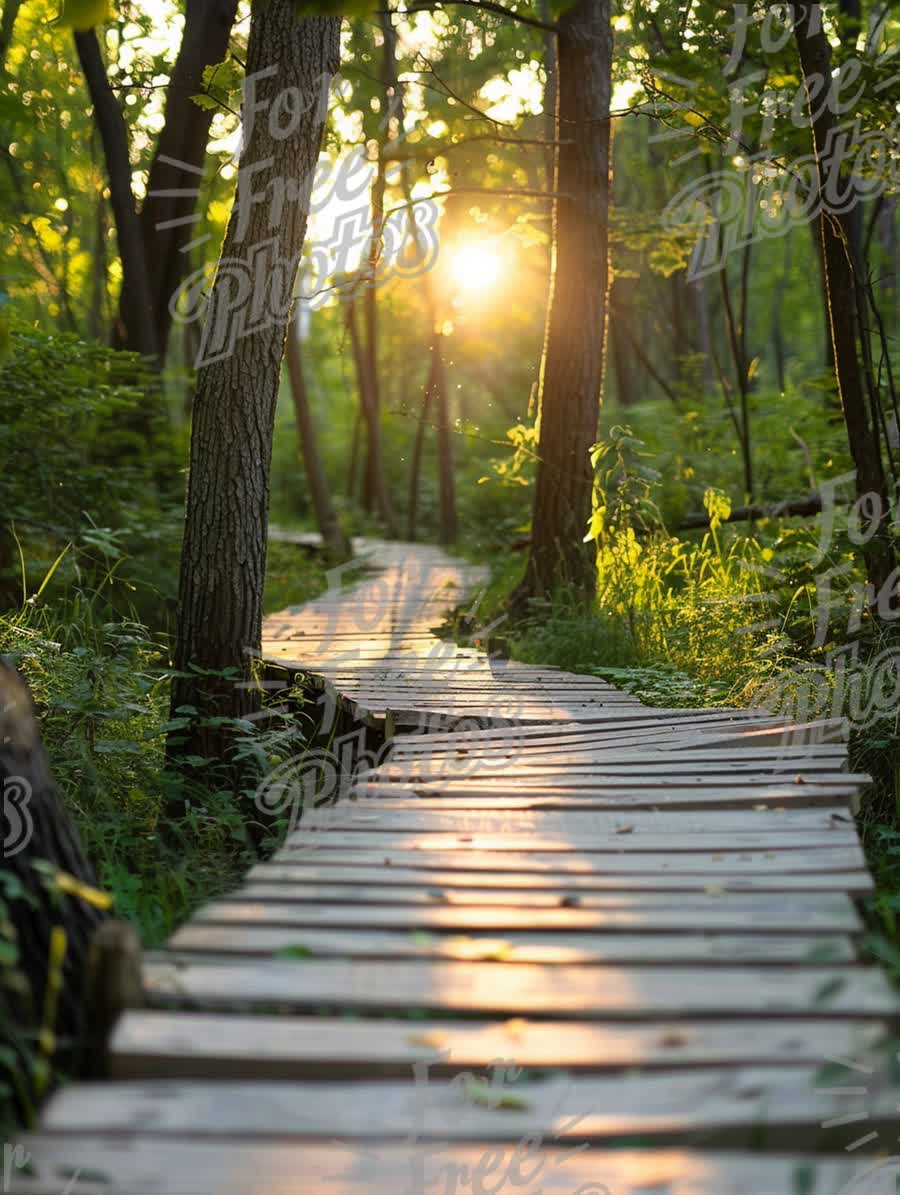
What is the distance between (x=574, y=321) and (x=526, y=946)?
6.38 m

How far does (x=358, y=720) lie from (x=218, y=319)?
2096mm

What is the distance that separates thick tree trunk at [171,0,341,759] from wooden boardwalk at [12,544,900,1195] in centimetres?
172

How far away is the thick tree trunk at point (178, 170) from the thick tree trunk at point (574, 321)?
406cm

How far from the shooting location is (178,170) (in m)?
11.4

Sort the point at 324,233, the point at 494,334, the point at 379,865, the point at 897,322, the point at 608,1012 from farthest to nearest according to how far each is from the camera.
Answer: the point at 494,334 < the point at 324,233 < the point at 897,322 < the point at 379,865 < the point at 608,1012

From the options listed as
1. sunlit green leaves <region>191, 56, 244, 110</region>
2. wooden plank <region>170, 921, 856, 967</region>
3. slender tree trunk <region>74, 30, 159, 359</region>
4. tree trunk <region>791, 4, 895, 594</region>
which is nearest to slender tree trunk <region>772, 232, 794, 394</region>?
slender tree trunk <region>74, 30, 159, 359</region>

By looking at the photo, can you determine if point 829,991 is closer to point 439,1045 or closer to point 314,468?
point 439,1045

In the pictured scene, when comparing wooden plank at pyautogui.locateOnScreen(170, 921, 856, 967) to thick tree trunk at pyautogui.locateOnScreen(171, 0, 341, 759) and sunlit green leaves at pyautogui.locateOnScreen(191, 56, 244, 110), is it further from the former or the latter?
sunlit green leaves at pyautogui.locateOnScreen(191, 56, 244, 110)

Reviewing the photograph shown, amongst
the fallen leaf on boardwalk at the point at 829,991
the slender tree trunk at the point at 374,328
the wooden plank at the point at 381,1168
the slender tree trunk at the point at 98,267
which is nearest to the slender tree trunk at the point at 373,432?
the slender tree trunk at the point at 374,328

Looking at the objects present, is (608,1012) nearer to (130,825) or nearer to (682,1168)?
Result: (682,1168)

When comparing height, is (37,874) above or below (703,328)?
below

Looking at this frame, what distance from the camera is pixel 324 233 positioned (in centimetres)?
→ 1695

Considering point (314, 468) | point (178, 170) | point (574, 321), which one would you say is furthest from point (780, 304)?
point (574, 321)

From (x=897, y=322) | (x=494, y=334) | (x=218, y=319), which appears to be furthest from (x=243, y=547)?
(x=494, y=334)
